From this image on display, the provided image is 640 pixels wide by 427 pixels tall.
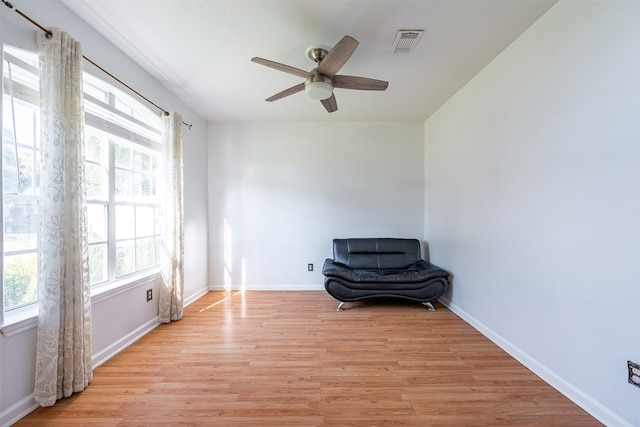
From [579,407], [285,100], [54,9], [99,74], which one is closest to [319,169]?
[285,100]

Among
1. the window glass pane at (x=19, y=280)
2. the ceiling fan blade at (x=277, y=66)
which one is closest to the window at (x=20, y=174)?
the window glass pane at (x=19, y=280)

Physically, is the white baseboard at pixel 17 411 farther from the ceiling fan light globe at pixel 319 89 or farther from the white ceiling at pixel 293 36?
the ceiling fan light globe at pixel 319 89

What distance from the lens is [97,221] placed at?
2.08 m

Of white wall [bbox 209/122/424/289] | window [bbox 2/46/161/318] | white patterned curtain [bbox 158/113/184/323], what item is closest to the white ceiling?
window [bbox 2/46/161/318]

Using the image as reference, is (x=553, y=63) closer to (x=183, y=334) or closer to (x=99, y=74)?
(x=99, y=74)

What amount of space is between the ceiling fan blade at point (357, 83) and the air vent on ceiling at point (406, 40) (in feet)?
1.27

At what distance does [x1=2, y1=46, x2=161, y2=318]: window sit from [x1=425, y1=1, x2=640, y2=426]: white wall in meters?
3.55

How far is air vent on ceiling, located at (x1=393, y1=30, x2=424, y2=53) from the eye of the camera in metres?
1.91

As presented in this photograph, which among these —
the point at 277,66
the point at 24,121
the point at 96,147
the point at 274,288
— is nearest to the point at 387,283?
the point at 274,288

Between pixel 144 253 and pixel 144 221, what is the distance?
1.16ft

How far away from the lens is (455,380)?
1.78m

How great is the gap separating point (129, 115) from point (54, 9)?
84cm

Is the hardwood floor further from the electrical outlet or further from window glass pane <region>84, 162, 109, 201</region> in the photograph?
window glass pane <region>84, 162, 109, 201</region>

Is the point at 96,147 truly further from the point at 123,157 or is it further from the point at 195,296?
the point at 195,296
